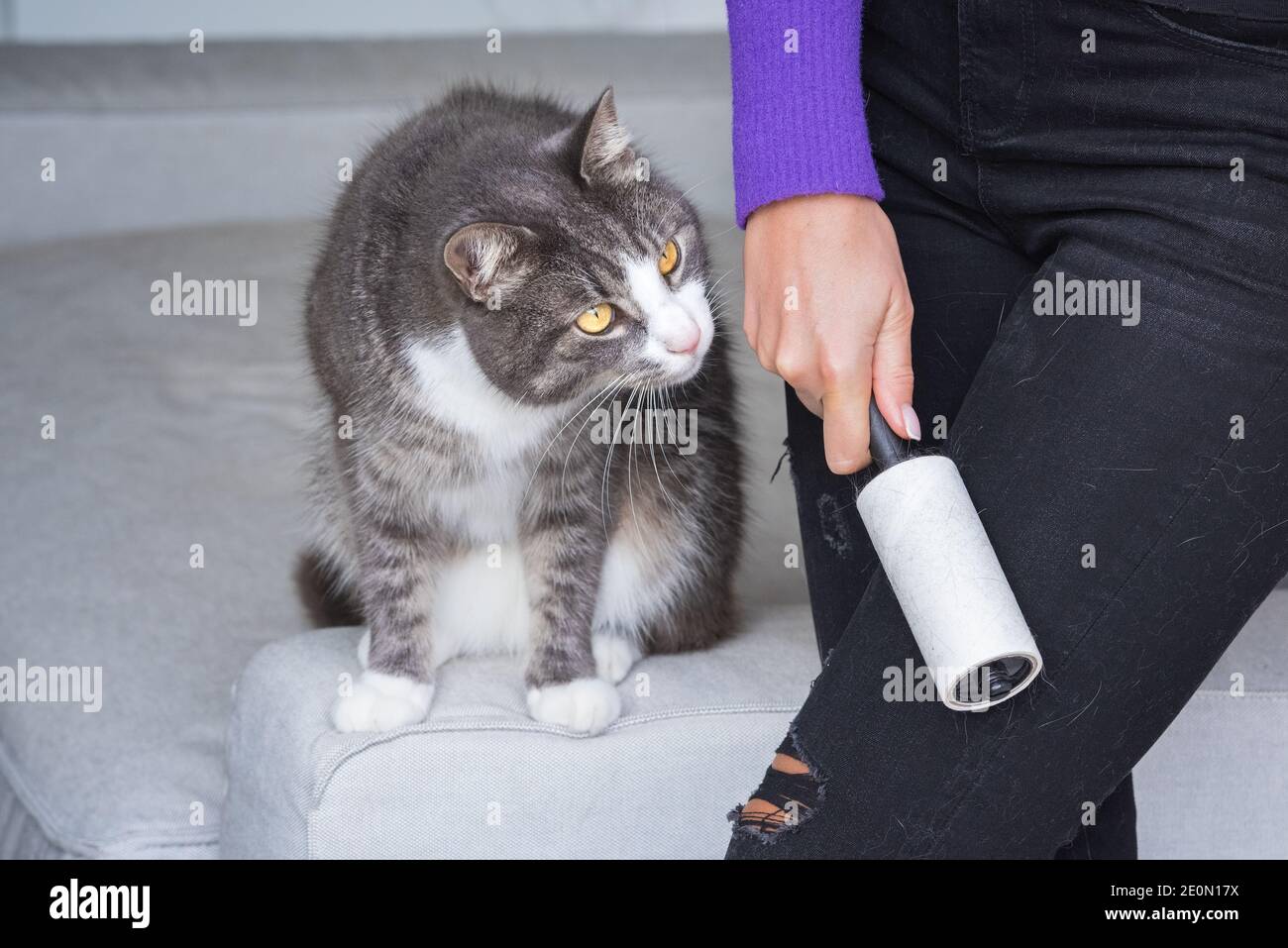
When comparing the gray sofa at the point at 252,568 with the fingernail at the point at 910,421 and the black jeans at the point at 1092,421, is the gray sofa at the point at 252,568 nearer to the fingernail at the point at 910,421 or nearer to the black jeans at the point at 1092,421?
the black jeans at the point at 1092,421

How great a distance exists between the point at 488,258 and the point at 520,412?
200mm

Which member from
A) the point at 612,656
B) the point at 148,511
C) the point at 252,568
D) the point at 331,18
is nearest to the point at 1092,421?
the point at 612,656

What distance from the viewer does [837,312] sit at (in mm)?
1025

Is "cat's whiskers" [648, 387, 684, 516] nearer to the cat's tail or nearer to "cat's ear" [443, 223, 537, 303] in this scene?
"cat's ear" [443, 223, 537, 303]

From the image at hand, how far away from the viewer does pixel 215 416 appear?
237cm

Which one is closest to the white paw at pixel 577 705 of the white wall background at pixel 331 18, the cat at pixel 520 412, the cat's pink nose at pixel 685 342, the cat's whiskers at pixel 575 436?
the cat at pixel 520 412

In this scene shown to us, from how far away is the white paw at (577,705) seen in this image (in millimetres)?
1402

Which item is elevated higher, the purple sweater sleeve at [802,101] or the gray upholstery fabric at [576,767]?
the purple sweater sleeve at [802,101]

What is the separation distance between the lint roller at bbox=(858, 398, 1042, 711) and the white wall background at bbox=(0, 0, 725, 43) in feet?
8.82

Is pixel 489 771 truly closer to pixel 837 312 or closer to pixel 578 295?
pixel 578 295

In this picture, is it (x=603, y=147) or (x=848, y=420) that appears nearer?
(x=848, y=420)

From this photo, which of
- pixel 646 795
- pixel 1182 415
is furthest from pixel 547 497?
pixel 1182 415

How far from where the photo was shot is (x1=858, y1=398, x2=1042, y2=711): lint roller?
0.99 metres
